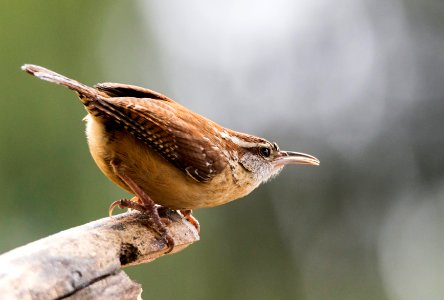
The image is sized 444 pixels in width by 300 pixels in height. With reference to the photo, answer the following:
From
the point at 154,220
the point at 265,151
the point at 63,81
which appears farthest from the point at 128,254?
the point at 265,151

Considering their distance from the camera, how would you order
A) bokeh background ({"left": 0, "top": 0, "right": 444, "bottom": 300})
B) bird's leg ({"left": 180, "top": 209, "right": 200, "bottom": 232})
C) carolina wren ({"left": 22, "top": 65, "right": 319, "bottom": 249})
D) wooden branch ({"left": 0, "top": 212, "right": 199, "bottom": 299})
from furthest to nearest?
1. bokeh background ({"left": 0, "top": 0, "right": 444, "bottom": 300})
2. bird's leg ({"left": 180, "top": 209, "right": 200, "bottom": 232})
3. carolina wren ({"left": 22, "top": 65, "right": 319, "bottom": 249})
4. wooden branch ({"left": 0, "top": 212, "right": 199, "bottom": 299})

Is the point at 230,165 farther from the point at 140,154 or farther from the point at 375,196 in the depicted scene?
the point at 375,196

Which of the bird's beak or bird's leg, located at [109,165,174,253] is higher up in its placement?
the bird's beak

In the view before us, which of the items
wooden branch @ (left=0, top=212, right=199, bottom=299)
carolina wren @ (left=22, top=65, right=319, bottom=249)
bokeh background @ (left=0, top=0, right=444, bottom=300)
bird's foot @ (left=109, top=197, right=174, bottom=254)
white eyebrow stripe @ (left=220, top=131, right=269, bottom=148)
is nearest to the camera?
wooden branch @ (left=0, top=212, right=199, bottom=299)

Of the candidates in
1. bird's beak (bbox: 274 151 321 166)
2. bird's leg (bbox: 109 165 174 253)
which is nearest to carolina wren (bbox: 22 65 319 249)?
bird's leg (bbox: 109 165 174 253)

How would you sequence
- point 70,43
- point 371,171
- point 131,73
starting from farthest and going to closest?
1. point 371,171
2. point 131,73
3. point 70,43

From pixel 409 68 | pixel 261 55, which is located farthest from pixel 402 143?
pixel 261 55

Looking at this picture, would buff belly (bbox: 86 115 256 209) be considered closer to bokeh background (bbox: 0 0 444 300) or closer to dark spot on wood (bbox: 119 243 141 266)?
dark spot on wood (bbox: 119 243 141 266)

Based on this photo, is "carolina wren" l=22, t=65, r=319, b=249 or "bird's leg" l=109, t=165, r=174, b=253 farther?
"carolina wren" l=22, t=65, r=319, b=249
